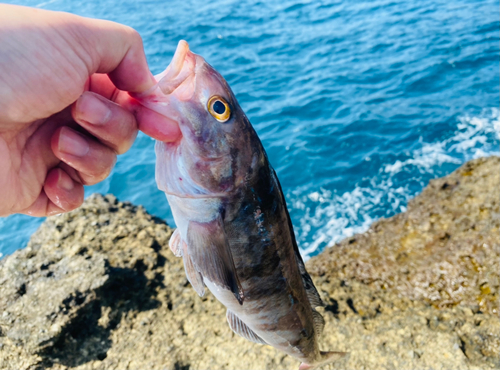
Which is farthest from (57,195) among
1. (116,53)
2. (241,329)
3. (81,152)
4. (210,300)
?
(210,300)

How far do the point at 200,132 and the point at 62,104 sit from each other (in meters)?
0.70

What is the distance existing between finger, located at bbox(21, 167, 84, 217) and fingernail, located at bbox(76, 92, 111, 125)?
0.70m

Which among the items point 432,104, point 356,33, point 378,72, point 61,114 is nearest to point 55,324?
point 61,114

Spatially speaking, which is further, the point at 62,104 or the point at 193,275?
the point at 193,275

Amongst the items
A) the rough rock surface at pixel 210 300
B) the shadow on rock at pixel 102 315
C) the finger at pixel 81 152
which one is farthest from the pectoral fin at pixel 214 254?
the shadow on rock at pixel 102 315

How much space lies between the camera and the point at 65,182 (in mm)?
2496

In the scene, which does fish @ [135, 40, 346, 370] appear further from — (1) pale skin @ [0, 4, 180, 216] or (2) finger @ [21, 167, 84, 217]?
(2) finger @ [21, 167, 84, 217]

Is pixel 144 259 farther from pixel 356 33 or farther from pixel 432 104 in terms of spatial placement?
pixel 356 33

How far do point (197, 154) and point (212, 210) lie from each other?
1.03 ft

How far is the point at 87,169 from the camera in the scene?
229cm

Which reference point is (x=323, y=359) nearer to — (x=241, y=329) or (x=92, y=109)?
(x=241, y=329)

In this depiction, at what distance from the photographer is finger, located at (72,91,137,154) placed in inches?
76.3

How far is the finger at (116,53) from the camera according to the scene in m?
1.85

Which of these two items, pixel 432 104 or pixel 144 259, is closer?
pixel 144 259
